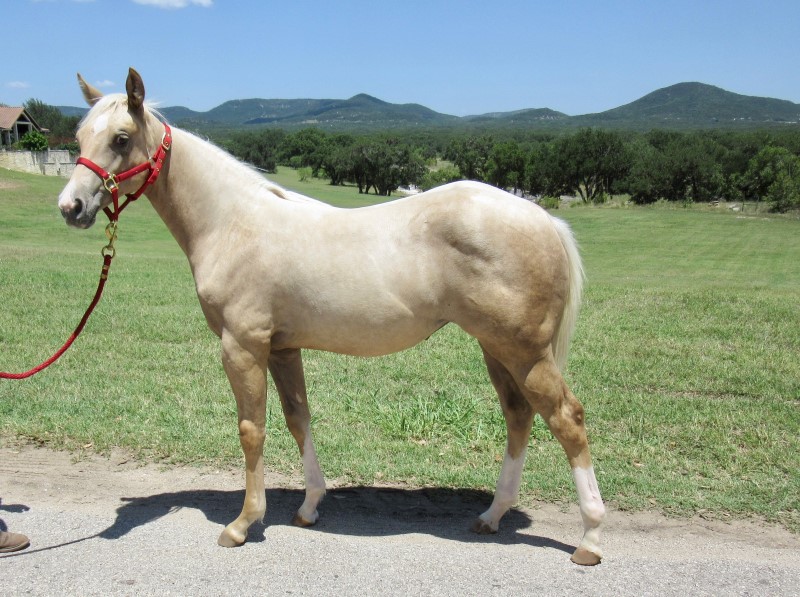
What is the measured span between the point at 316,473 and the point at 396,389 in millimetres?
2653

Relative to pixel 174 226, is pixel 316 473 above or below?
below

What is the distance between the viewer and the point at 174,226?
4.52m

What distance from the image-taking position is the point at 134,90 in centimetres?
405

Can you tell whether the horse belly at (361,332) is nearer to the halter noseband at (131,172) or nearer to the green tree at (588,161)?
the halter noseband at (131,172)

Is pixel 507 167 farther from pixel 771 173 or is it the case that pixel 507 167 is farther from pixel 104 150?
pixel 104 150

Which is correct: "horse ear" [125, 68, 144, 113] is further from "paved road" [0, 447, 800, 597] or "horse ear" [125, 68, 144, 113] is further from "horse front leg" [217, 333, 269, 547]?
"paved road" [0, 447, 800, 597]

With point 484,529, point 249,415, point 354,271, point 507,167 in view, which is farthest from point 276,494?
point 507,167

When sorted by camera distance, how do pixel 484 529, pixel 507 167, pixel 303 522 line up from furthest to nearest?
pixel 507 167 < pixel 303 522 < pixel 484 529

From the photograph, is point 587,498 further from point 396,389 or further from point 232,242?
point 396,389

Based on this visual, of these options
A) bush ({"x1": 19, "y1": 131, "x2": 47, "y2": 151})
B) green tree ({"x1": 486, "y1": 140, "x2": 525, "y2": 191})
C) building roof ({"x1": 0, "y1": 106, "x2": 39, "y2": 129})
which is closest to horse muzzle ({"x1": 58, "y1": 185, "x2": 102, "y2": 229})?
bush ({"x1": 19, "y1": 131, "x2": 47, "y2": 151})

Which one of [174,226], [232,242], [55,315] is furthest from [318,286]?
[55,315]

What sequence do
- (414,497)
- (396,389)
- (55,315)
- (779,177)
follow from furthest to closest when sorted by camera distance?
(779,177) → (55,315) → (396,389) → (414,497)

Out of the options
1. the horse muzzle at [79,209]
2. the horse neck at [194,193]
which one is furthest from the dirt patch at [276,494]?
the horse muzzle at [79,209]

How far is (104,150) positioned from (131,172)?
0.60 ft
